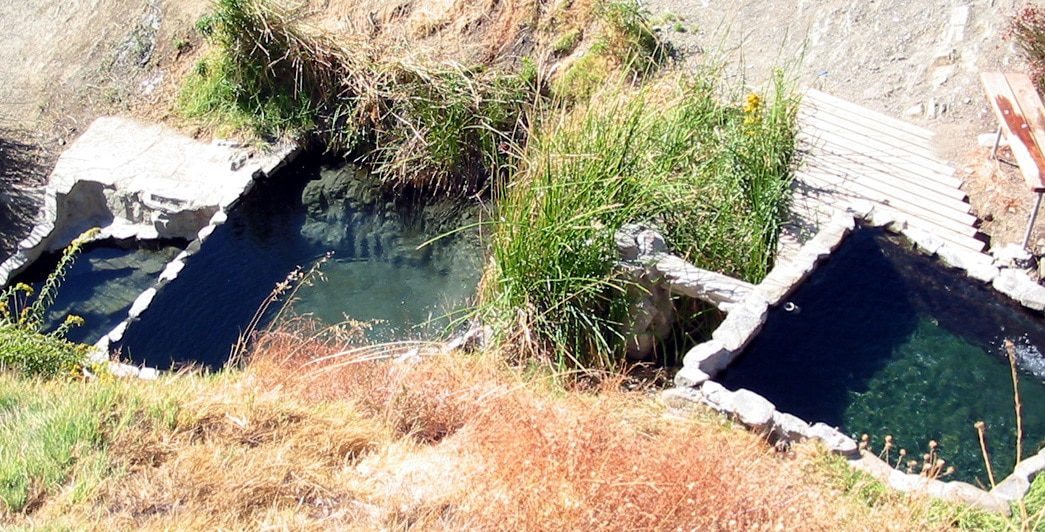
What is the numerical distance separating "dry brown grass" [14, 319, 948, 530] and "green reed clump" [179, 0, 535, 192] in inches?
113

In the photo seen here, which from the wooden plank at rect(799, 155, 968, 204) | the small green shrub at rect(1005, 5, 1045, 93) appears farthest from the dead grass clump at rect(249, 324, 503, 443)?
the small green shrub at rect(1005, 5, 1045, 93)

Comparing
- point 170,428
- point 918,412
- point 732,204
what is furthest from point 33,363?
point 918,412

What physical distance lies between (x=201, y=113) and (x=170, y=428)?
4678mm

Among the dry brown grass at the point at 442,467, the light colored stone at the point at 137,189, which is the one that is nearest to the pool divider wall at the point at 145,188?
the light colored stone at the point at 137,189

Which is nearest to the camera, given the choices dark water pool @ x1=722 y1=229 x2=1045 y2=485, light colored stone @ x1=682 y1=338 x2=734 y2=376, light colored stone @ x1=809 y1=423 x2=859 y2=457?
light colored stone @ x1=809 y1=423 x2=859 y2=457

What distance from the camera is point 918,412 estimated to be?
4777 mm

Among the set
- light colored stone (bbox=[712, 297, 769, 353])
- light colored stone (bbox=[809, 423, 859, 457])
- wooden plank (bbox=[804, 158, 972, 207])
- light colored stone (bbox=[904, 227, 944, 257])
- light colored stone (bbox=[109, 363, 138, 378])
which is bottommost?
light colored stone (bbox=[809, 423, 859, 457])

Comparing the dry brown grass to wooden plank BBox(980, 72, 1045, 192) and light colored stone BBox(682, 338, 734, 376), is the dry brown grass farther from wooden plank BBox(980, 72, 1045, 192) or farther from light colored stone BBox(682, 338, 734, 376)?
wooden plank BBox(980, 72, 1045, 192)

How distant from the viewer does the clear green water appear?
21.1ft

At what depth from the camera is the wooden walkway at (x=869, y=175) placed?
595 centimetres

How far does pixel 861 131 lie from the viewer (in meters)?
6.75

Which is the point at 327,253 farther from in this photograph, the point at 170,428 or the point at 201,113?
the point at 170,428

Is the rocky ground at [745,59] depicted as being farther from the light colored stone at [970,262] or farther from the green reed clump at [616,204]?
the green reed clump at [616,204]

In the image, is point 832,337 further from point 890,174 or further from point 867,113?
point 867,113
